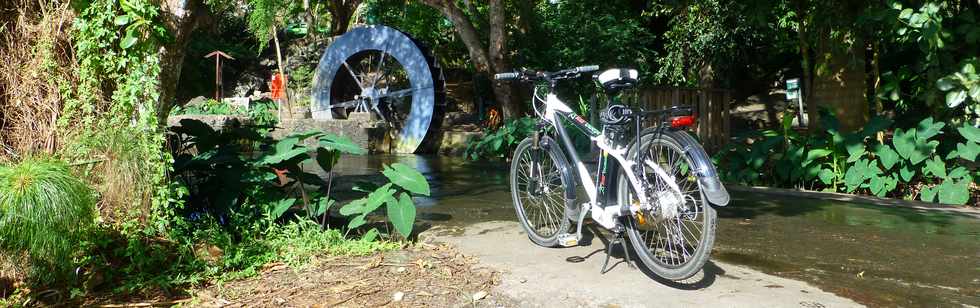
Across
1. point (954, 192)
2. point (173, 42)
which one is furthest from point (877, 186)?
point (173, 42)

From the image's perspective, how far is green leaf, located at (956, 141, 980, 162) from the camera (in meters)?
6.21

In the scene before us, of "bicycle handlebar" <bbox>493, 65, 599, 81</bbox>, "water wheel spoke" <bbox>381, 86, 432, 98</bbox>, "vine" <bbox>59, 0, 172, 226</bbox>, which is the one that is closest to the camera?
"vine" <bbox>59, 0, 172, 226</bbox>

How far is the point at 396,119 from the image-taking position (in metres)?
16.7

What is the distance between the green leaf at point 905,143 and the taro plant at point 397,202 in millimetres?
4566

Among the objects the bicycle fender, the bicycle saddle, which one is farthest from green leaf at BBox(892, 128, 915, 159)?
the bicycle fender

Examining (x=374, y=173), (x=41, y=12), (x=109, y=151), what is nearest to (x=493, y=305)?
(x=109, y=151)

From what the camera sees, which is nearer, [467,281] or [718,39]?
[467,281]

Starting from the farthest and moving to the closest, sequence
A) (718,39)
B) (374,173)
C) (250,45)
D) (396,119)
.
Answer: (250,45) < (396,119) < (718,39) < (374,173)

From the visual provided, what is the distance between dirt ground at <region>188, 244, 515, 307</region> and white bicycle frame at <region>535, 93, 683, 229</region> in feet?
1.99

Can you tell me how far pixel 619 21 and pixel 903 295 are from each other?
1208 centimetres

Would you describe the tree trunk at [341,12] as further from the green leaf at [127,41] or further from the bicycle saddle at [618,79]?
the bicycle saddle at [618,79]

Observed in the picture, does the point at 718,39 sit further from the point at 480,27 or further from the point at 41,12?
the point at 41,12

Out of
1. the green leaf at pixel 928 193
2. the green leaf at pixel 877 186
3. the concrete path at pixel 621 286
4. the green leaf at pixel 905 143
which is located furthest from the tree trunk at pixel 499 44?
the concrete path at pixel 621 286

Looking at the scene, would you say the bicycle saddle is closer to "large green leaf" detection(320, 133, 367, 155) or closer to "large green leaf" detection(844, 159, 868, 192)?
"large green leaf" detection(320, 133, 367, 155)
